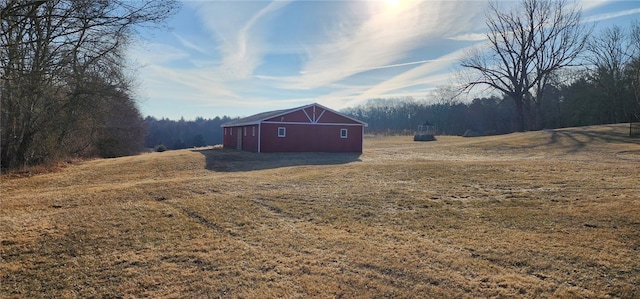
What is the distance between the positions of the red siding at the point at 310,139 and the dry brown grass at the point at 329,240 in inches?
528

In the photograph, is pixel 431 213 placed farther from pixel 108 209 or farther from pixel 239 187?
pixel 108 209

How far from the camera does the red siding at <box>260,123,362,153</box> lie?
23.6m

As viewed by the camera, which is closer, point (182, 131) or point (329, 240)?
point (329, 240)

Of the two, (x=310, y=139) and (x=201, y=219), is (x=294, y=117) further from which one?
(x=201, y=219)

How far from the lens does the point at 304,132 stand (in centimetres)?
2444

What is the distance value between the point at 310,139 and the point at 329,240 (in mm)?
19182

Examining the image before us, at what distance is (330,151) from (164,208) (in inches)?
713

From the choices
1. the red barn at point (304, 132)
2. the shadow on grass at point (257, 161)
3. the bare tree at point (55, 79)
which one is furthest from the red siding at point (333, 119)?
the bare tree at point (55, 79)

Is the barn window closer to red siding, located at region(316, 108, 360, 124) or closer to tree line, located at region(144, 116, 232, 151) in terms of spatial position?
red siding, located at region(316, 108, 360, 124)

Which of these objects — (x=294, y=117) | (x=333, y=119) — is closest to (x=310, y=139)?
(x=294, y=117)

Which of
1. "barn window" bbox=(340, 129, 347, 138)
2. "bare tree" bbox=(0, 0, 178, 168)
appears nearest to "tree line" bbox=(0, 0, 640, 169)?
"bare tree" bbox=(0, 0, 178, 168)

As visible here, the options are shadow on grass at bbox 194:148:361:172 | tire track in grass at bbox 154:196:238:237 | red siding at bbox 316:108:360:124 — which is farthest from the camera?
red siding at bbox 316:108:360:124

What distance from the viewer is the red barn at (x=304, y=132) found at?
23.6 metres

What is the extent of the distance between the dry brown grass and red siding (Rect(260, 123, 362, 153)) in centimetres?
1340
